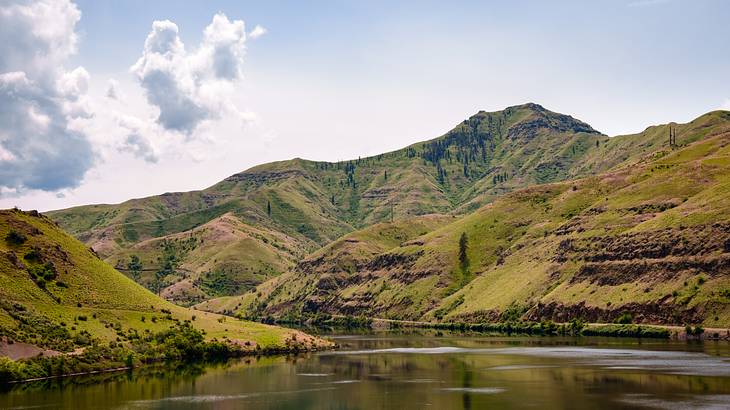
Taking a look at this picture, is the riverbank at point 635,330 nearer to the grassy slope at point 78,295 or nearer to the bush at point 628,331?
the bush at point 628,331

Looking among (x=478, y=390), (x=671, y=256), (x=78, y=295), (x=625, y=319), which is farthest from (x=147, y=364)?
(x=671, y=256)

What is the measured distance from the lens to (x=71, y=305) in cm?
13900

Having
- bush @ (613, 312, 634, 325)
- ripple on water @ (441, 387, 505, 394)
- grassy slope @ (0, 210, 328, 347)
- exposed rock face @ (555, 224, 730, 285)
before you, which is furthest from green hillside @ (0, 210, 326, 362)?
exposed rock face @ (555, 224, 730, 285)

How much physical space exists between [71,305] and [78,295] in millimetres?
5708

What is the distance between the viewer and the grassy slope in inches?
5231

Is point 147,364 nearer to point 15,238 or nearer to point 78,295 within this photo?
point 78,295

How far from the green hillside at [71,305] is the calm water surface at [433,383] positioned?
1335 centimetres

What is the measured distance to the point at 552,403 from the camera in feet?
264

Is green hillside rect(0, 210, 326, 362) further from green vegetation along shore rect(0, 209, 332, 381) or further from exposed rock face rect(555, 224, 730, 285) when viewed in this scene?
exposed rock face rect(555, 224, 730, 285)

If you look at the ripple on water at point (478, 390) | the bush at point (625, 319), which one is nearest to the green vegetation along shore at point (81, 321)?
the ripple on water at point (478, 390)

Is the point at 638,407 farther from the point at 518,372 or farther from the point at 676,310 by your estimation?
the point at 676,310

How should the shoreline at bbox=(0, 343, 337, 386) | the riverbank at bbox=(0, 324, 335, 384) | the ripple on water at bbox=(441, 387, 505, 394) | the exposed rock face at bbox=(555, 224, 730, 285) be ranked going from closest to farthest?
1. the ripple on water at bbox=(441, 387, 505, 394)
2. the shoreline at bbox=(0, 343, 337, 386)
3. the riverbank at bbox=(0, 324, 335, 384)
4. the exposed rock face at bbox=(555, 224, 730, 285)

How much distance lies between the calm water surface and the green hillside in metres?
13.4

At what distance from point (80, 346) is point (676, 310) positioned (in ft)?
425
